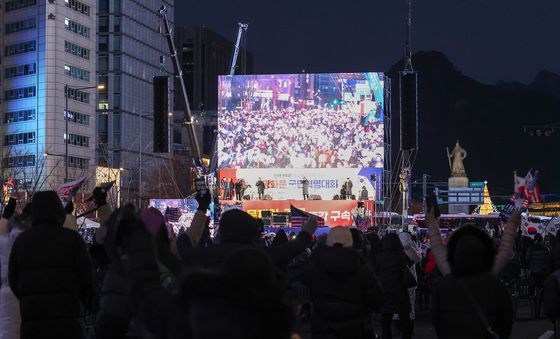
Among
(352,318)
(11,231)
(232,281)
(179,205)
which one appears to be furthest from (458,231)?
(179,205)

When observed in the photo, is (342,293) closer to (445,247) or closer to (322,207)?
(445,247)

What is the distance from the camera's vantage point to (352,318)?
898cm

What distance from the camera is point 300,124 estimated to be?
65.1 metres

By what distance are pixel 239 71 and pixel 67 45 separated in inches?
2842

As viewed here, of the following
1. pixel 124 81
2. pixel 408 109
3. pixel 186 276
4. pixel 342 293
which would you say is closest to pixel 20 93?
pixel 124 81

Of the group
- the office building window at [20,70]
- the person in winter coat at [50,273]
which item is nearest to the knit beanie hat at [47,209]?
the person in winter coat at [50,273]

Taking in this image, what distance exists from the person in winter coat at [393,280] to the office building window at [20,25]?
334ft

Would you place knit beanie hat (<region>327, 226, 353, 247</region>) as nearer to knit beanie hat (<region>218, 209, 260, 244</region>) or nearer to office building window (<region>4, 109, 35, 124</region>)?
knit beanie hat (<region>218, 209, 260, 244</region>)

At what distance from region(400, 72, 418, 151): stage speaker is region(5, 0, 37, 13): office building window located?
76660mm

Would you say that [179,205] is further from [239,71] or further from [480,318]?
[239,71]

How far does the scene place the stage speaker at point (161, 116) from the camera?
116 feet

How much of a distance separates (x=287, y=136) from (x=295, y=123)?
83cm

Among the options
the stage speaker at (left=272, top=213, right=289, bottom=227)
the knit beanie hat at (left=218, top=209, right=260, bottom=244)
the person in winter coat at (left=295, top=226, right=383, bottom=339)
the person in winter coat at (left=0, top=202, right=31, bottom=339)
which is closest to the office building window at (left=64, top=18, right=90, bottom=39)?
the stage speaker at (left=272, top=213, right=289, bottom=227)

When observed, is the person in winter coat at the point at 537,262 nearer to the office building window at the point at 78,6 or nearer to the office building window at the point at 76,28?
the office building window at the point at 76,28
